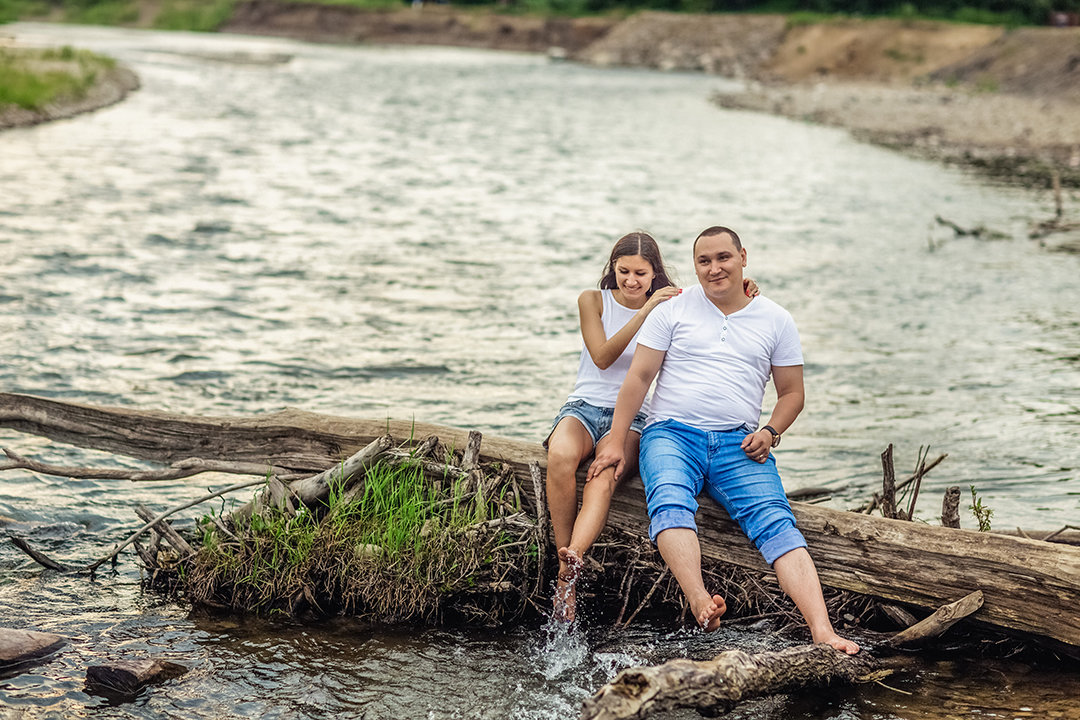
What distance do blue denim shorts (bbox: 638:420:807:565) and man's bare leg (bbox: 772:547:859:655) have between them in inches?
2.2

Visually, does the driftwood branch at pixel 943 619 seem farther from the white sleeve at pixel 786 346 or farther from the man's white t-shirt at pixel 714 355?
the white sleeve at pixel 786 346

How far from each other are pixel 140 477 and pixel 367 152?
28393mm

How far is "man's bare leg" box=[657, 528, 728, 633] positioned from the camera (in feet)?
18.3

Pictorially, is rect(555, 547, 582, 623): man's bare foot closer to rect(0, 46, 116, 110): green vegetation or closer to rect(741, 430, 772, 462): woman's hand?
rect(741, 430, 772, 462): woman's hand

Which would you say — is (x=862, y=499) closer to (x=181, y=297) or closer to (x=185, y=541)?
(x=185, y=541)

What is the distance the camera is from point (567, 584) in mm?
6203

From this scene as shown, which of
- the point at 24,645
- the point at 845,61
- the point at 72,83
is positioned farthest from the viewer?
the point at 845,61

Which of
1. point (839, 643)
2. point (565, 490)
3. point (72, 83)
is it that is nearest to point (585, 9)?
point (72, 83)

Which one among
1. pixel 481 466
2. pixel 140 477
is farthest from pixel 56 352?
pixel 481 466

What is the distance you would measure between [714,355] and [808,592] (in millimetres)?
1359

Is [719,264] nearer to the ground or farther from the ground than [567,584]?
farther from the ground

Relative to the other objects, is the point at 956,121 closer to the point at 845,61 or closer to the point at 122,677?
the point at 845,61

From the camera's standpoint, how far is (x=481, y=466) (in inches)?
264

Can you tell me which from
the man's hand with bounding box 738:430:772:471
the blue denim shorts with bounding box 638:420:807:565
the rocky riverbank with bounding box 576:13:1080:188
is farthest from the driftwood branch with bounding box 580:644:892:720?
the rocky riverbank with bounding box 576:13:1080:188
